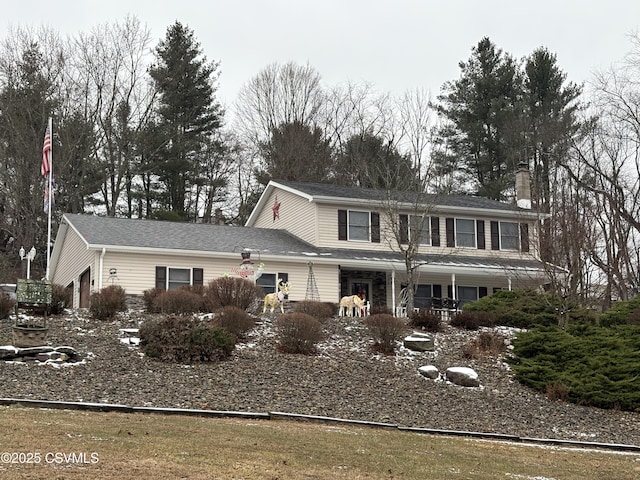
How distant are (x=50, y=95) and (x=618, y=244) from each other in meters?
26.9

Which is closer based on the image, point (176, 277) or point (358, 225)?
point (176, 277)

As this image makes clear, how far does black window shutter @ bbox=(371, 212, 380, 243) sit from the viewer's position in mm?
31344

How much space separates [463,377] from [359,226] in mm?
14153

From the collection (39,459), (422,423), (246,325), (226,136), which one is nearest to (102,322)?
(246,325)

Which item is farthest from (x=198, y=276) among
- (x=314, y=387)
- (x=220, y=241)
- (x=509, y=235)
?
(x=509, y=235)

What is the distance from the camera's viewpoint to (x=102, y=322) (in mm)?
19859

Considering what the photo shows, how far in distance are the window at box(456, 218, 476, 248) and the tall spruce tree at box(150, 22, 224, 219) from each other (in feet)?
54.4

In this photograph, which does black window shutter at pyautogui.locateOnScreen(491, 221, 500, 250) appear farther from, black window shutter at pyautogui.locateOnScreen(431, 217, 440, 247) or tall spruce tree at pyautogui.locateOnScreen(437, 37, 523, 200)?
tall spruce tree at pyautogui.locateOnScreen(437, 37, 523, 200)

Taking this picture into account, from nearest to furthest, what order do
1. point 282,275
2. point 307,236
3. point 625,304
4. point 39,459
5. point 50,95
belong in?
point 39,459 < point 625,304 < point 282,275 < point 307,236 < point 50,95

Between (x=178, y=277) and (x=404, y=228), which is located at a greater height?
(x=404, y=228)

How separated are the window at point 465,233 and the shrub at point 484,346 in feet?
38.5

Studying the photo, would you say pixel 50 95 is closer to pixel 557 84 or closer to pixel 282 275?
pixel 282 275

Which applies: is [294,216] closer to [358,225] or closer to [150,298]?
[358,225]

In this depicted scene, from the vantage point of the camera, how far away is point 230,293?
21.5 m
